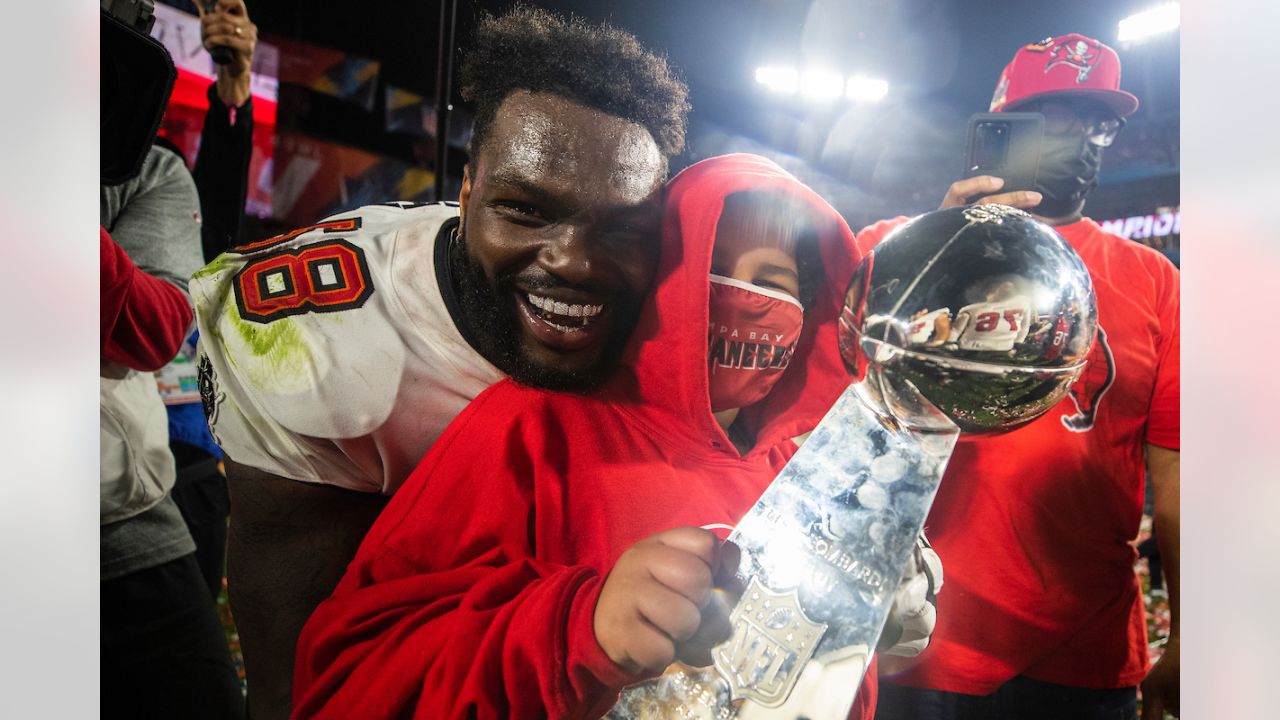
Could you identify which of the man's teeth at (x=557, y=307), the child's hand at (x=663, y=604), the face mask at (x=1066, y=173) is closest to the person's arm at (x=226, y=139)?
the man's teeth at (x=557, y=307)

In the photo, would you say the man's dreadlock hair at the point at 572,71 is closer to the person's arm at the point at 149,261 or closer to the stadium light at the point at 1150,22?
the person's arm at the point at 149,261

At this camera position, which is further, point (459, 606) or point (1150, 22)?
point (1150, 22)

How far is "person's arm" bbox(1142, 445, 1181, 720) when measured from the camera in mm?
1335

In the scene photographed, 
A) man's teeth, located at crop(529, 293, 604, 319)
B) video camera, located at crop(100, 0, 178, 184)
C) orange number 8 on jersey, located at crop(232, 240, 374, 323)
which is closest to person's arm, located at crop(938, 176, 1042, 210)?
Result: man's teeth, located at crop(529, 293, 604, 319)

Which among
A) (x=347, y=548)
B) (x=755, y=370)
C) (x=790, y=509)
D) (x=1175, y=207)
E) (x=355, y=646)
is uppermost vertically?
(x=1175, y=207)

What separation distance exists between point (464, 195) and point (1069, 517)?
1047 mm

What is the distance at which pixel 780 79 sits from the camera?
4.23ft

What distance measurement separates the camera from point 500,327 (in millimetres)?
1183

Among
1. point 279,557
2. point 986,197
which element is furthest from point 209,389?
point 986,197

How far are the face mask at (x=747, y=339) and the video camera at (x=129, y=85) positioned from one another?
868mm

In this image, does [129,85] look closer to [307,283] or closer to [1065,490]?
[307,283]

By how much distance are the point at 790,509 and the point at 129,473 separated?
3.27 feet
